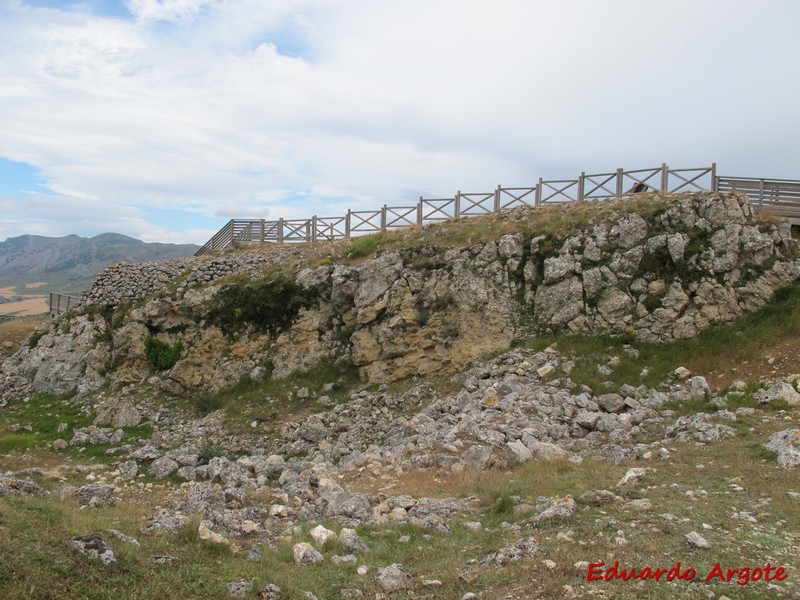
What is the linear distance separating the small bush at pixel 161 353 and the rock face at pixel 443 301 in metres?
0.32

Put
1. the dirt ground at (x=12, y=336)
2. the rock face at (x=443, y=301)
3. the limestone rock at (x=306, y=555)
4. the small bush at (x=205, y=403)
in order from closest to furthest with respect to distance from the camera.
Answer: the limestone rock at (x=306, y=555), the rock face at (x=443, y=301), the small bush at (x=205, y=403), the dirt ground at (x=12, y=336)

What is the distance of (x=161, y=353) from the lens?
26.6 metres

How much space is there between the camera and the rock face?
20.1 metres

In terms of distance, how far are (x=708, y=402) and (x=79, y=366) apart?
94.4 ft

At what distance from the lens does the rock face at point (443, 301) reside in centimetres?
2009

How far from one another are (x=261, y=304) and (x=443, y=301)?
9.14 meters

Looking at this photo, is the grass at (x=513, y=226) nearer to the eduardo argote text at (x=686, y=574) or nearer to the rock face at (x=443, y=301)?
the rock face at (x=443, y=301)

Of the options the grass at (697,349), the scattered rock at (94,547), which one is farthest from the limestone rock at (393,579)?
the grass at (697,349)

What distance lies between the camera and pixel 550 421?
16.3 meters

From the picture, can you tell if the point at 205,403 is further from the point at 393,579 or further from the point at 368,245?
the point at 393,579

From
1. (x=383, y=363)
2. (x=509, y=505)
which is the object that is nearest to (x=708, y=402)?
(x=509, y=505)

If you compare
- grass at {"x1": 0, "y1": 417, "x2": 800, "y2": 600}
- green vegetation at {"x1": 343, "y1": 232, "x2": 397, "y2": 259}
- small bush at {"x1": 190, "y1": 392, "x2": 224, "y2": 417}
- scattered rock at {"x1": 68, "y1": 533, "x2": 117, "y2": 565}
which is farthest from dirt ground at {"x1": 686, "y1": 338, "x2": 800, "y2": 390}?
small bush at {"x1": 190, "y1": 392, "x2": 224, "y2": 417}

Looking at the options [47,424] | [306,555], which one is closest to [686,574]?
[306,555]

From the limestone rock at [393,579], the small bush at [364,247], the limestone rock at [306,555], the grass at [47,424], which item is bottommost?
the grass at [47,424]
